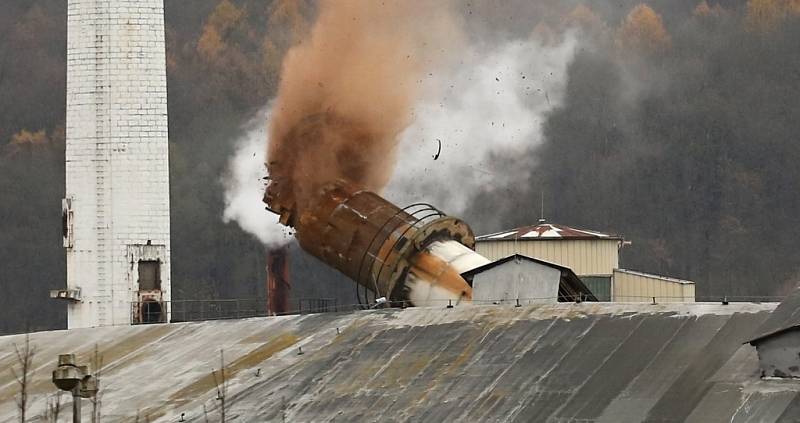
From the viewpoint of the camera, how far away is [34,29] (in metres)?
120

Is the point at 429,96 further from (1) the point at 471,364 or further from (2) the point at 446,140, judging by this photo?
(1) the point at 471,364

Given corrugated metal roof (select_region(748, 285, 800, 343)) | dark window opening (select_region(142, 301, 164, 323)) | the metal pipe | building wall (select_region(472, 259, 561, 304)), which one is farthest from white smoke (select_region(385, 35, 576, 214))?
corrugated metal roof (select_region(748, 285, 800, 343))

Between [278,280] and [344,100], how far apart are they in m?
10.3

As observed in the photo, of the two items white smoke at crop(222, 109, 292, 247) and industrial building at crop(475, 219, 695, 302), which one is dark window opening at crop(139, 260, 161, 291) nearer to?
white smoke at crop(222, 109, 292, 247)

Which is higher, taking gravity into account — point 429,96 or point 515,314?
point 429,96

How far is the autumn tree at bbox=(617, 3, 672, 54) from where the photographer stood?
98.6 m

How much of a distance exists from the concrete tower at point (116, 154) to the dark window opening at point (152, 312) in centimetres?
21

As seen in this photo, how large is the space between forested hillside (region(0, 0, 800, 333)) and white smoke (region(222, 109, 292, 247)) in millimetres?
26811

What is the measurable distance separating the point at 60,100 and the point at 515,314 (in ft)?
234

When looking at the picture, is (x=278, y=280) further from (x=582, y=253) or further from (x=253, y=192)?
(x=582, y=253)

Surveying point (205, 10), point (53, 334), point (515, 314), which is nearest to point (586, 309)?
point (515, 314)

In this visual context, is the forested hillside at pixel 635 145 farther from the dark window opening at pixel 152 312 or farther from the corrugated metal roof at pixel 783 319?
the corrugated metal roof at pixel 783 319

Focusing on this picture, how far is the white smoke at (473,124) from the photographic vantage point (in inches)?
2729

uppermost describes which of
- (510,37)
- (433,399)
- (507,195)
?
(510,37)
